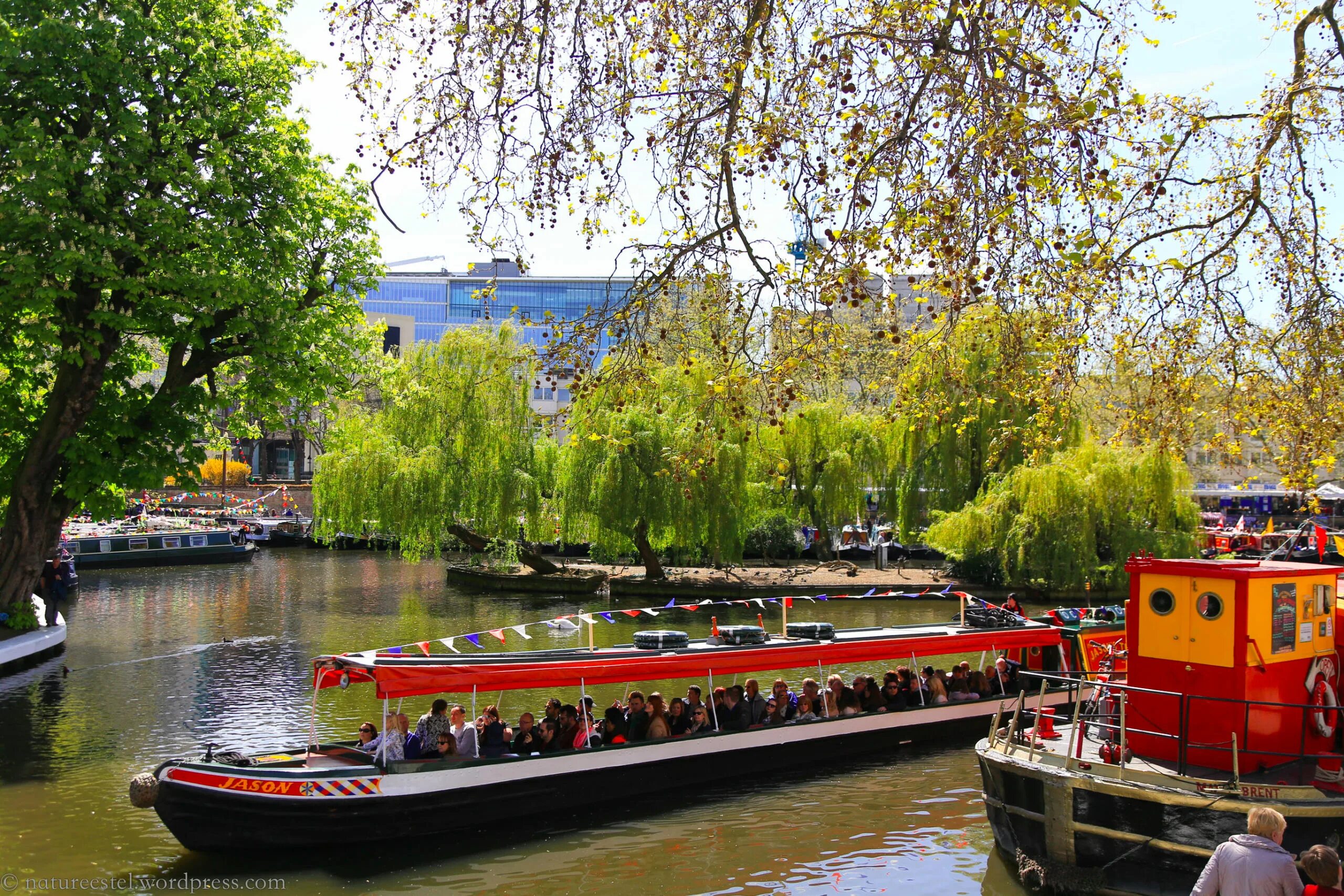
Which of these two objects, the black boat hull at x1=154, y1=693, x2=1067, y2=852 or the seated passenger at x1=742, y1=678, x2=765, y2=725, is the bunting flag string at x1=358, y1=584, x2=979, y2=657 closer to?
the seated passenger at x1=742, y1=678, x2=765, y2=725

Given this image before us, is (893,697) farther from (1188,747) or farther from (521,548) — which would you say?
(521,548)

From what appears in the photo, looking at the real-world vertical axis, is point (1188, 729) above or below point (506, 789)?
above

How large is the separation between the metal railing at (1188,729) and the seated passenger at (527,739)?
602cm

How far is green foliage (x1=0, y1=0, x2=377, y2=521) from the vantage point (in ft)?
65.1

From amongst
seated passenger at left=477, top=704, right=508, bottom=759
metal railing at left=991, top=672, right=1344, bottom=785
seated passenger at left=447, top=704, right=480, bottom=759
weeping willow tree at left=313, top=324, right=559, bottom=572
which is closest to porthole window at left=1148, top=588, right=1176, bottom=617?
metal railing at left=991, top=672, right=1344, bottom=785

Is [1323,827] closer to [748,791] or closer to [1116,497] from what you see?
[748,791]

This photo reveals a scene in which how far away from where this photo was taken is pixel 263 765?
1306 cm

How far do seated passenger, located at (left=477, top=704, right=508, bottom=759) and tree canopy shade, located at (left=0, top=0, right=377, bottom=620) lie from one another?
10.6 metres

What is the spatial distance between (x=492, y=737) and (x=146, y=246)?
12.3 meters

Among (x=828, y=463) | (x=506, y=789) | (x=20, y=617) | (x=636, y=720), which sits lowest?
(x=506, y=789)

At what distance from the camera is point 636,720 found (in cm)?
1576

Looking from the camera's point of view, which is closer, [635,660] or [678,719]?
[635,660]

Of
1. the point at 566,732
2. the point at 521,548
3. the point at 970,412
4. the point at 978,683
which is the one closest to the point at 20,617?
the point at 566,732

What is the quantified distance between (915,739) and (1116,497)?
1838cm
